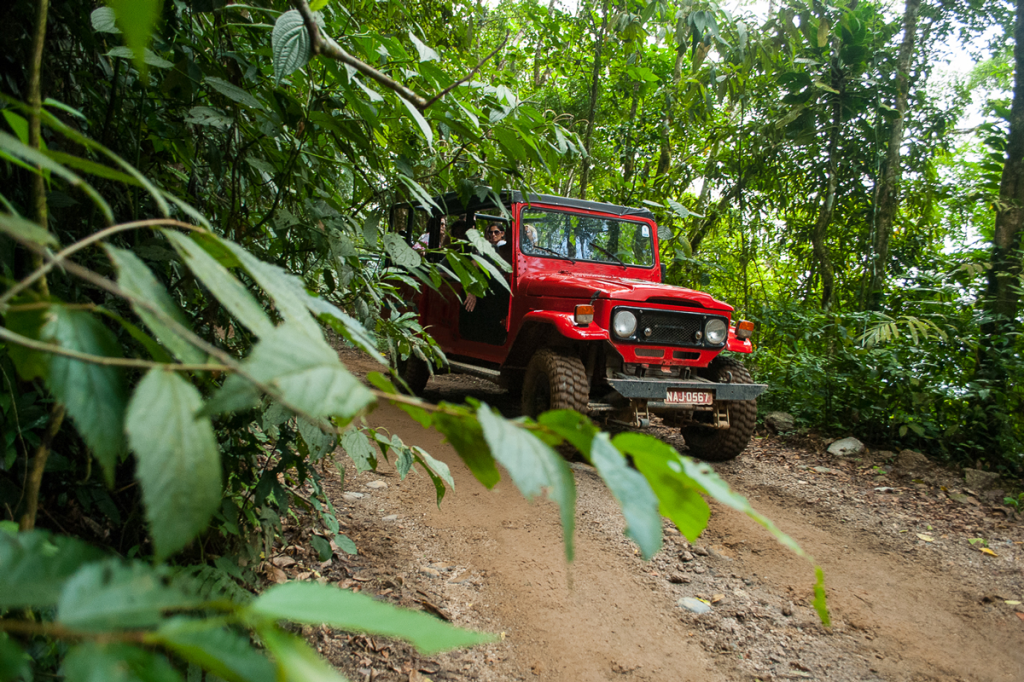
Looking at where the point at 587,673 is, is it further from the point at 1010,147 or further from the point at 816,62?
the point at 816,62

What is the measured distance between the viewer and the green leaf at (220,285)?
42 cm

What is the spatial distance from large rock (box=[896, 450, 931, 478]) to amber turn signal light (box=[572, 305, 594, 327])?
8.12 feet

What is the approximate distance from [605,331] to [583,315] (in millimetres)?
188

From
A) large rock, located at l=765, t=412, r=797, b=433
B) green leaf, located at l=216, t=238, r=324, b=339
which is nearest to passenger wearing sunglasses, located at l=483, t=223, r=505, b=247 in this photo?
large rock, located at l=765, t=412, r=797, b=433

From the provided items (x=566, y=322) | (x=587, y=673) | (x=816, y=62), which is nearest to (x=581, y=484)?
(x=566, y=322)

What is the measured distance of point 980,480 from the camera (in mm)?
4082

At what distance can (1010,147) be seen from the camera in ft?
16.0

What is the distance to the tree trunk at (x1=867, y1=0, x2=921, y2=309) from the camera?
599cm

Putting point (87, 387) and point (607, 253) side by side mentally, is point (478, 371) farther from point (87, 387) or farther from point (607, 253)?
point (87, 387)

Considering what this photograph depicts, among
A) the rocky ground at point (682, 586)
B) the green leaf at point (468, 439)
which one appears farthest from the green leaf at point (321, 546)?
the green leaf at point (468, 439)

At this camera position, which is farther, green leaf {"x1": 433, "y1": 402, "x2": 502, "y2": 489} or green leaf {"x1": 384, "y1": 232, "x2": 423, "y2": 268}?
green leaf {"x1": 384, "y1": 232, "x2": 423, "y2": 268}

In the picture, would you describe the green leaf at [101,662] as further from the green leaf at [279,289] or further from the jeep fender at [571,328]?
the jeep fender at [571,328]

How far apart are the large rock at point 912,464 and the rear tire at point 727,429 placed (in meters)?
1.05

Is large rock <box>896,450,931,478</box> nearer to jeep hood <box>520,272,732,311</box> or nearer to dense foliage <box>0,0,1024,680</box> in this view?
dense foliage <box>0,0,1024,680</box>
